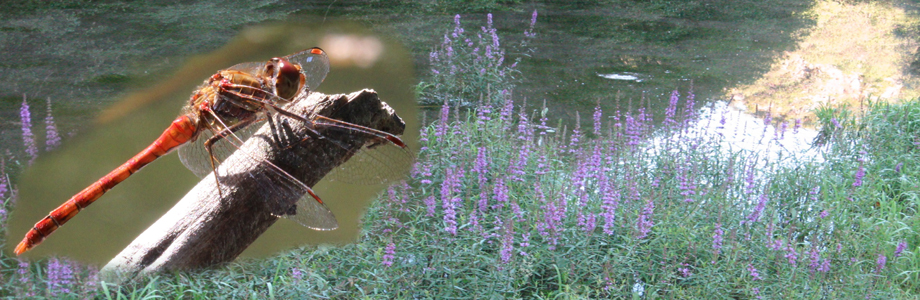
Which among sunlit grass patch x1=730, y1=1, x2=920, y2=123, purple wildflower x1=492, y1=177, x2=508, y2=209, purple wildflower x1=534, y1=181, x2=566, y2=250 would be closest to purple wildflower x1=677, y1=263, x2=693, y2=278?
purple wildflower x1=534, y1=181, x2=566, y2=250

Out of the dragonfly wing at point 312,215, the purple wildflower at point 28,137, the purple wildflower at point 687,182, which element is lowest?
the purple wildflower at point 687,182

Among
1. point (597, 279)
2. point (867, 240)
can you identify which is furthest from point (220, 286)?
point (867, 240)

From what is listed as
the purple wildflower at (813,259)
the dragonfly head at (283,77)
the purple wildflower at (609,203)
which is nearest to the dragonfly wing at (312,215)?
the dragonfly head at (283,77)

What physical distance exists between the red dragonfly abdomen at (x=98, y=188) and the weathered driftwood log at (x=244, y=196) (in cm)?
14

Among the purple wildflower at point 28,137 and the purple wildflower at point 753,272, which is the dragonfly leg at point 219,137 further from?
the purple wildflower at point 753,272

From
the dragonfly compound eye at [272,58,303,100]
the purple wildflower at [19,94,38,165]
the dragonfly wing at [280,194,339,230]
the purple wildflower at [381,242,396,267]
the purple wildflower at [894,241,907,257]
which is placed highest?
the dragonfly compound eye at [272,58,303,100]

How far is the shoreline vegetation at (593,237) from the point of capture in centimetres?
183

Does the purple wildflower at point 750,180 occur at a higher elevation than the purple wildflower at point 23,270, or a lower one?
lower

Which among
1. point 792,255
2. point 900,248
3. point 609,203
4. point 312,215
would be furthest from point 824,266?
point 312,215

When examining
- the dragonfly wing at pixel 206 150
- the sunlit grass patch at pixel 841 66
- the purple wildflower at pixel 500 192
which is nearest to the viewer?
the dragonfly wing at pixel 206 150

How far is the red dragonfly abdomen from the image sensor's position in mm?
1685

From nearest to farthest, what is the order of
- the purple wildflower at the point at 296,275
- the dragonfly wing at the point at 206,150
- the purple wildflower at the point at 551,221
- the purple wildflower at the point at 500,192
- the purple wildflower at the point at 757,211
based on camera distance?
the dragonfly wing at the point at 206,150, the purple wildflower at the point at 296,275, the purple wildflower at the point at 551,221, the purple wildflower at the point at 500,192, the purple wildflower at the point at 757,211

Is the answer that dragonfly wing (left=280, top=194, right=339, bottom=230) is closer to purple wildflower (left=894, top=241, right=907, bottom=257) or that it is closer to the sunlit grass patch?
purple wildflower (left=894, top=241, right=907, bottom=257)

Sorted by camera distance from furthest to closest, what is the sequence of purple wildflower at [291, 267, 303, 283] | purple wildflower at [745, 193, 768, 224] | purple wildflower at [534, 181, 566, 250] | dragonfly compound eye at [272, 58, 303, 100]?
purple wildflower at [745, 193, 768, 224]
purple wildflower at [534, 181, 566, 250]
purple wildflower at [291, 267, 303, 283]
dragonfly compound eye at [272, 58, 303, 100]
